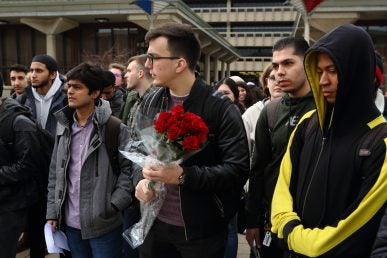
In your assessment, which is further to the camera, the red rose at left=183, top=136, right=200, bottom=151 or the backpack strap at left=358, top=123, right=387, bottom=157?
the red rose at left=183, top=136, right=200, bottom=151

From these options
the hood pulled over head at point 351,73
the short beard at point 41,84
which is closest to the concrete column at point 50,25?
the short beard at point 41,84

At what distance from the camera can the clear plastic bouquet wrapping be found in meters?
1.97

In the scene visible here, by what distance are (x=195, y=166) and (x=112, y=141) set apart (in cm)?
105

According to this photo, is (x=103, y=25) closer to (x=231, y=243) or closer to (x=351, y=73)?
(x=231, y=243)

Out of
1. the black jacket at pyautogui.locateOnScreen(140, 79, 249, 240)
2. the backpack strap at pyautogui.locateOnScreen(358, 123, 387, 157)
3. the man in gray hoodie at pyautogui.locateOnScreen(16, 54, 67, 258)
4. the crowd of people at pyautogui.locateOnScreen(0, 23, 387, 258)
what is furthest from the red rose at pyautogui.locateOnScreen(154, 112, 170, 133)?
the man in gray hoodie at pyautogui.locateOnScreen(16, 54, 67, 258)

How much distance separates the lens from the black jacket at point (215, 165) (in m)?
2.32

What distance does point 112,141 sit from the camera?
3047 millimetres

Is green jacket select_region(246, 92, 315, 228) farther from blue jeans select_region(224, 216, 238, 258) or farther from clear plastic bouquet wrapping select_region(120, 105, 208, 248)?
blue jeans select_region(224, 216, 238, 258)

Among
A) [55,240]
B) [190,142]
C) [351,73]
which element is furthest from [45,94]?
[351,73]

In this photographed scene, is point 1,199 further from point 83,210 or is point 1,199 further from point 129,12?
point 129,12

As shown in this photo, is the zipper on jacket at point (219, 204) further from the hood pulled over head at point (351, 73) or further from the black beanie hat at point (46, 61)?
the black beanie hat at point (46, 61)

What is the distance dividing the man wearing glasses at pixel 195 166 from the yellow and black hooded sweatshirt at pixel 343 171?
0.52 m

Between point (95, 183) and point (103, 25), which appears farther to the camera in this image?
point (103, 25)

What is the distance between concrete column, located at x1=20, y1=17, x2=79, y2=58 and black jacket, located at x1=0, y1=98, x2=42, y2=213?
75.0ft
